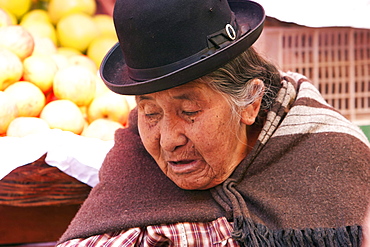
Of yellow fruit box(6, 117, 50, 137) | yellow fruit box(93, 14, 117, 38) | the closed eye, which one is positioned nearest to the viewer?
the closed eye

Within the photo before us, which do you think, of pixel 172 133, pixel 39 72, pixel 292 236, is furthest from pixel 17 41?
pixel 292 236

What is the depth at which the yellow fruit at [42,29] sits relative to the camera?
296 centimetres

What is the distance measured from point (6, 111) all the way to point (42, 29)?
3.10ft

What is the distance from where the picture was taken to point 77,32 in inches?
116

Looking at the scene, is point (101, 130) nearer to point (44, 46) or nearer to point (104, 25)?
point (44, 46)

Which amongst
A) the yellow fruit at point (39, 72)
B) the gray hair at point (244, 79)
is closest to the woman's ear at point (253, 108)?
the gray hair at point (244, 79)

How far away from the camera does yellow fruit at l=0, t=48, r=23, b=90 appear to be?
227cm

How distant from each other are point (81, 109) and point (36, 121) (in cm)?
33

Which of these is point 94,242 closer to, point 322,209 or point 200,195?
point 200,195

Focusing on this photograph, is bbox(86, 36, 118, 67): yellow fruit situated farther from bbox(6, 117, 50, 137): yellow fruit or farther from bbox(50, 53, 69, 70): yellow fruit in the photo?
bbox(6, 117, 50, 137): yellow fruit

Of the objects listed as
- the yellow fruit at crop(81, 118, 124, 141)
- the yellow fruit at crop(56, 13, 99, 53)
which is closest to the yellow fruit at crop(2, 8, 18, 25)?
the yellow fruit at crop(56, 13, 99, 53)

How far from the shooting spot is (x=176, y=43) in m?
1.40

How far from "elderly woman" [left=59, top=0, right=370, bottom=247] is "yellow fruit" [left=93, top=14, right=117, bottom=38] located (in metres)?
1.38

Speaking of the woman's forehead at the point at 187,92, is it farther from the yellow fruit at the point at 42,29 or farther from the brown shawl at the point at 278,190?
the yellow fruit at the point at 42,29
